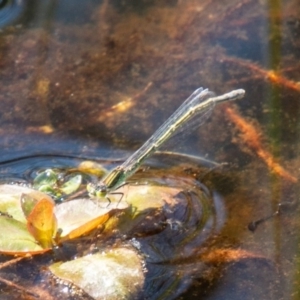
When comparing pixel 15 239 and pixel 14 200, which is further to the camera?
pixel 14 200

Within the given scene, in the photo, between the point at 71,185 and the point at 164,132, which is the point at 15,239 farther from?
the point at 164,132

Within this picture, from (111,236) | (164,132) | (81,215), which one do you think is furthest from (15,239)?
(164,132)

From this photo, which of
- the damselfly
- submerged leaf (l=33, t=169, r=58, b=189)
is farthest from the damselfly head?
submerged leaf (l=33, t=169, r=58, b=189)

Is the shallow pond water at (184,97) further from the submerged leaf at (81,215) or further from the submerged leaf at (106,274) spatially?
the submerged leaf at (81,215)

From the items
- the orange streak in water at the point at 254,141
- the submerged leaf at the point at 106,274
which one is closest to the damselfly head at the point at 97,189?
the submerged leaf at the point at 106,274

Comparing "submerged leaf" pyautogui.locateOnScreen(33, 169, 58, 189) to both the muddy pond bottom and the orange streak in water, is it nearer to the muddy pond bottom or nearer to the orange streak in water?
the muddy pond bottom

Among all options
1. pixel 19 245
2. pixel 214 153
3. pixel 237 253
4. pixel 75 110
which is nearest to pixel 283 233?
pixel 237 253

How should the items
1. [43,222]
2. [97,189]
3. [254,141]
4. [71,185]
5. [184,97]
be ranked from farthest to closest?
[184,97] → [254,141] → [71,185] → [97,189] → [43,222]
